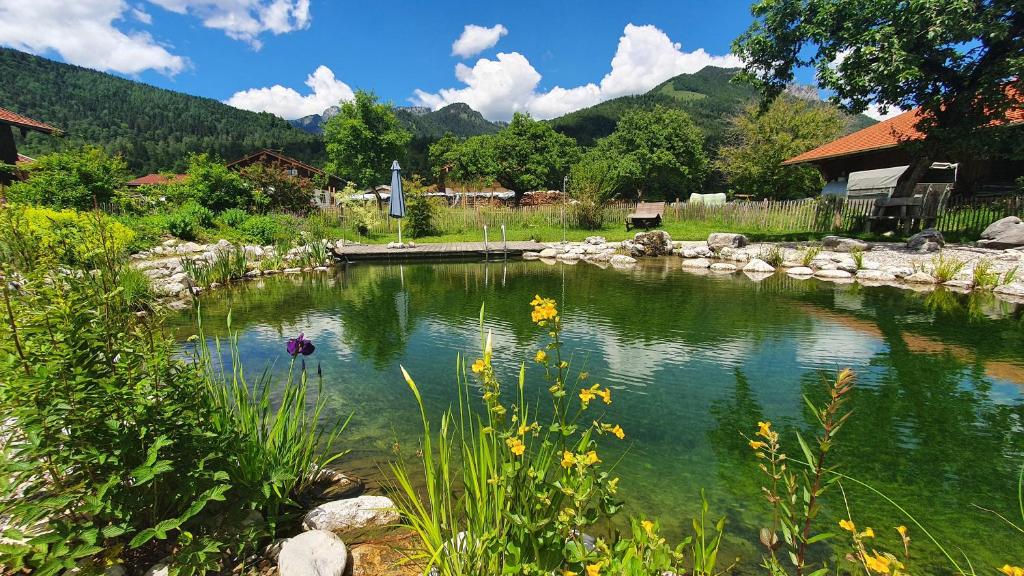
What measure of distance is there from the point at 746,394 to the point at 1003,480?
5.66 ft

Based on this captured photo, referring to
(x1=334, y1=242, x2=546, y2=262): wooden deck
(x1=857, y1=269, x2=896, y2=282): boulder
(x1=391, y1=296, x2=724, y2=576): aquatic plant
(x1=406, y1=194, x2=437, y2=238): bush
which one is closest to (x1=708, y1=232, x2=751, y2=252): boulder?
(x1=857, y1=269, x2=896, y2=282): boulder

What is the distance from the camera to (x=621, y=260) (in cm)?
1425

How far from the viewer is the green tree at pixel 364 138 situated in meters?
42.4

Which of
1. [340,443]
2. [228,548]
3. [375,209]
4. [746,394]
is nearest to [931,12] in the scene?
[746,394]

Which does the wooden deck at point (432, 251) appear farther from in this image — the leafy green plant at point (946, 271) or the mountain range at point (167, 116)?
the mountain range at point (167, 116)

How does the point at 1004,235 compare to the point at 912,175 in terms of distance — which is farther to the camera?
the point at 912,175

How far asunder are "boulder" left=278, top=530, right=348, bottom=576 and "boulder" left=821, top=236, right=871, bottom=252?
1546 cm

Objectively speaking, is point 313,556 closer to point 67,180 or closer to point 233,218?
point 67,180

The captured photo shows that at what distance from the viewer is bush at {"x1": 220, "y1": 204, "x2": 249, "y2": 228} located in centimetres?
1689

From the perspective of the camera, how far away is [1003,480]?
2.95 m

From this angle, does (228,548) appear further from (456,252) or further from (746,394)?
(456,252)

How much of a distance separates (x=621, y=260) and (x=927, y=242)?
332 inches

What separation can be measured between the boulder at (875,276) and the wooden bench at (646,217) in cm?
1095

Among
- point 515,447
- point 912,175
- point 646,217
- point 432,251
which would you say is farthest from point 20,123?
point 912,175
